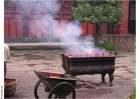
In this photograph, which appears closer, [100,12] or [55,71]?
[55,71]

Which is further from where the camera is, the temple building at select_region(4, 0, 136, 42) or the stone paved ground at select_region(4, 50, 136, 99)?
the temple building at select_region(4, 0, 136, 42)

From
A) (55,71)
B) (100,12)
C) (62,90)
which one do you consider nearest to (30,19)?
(100,12)

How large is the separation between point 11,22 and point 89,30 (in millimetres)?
5116

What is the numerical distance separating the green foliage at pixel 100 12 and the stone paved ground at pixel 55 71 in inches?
85.9

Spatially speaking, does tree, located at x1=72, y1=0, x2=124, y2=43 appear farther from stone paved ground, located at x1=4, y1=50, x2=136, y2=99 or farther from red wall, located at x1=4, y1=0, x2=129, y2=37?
red wall, located at x1=4, y1=0, x2=129, y2=37

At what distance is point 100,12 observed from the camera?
1382cm

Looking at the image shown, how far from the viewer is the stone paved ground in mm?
7758

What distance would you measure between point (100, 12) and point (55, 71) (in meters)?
4.58

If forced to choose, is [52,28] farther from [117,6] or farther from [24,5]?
[117,6]

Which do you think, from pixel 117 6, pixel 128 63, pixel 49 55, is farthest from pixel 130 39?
pixel 49 55

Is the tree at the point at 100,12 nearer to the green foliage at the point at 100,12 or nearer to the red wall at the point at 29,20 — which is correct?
the green foliage at the point at 100,12

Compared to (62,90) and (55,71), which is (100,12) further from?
(62,90)

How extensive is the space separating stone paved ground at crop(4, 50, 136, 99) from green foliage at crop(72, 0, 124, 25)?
85.9 inches

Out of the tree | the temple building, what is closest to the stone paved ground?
the temple building
